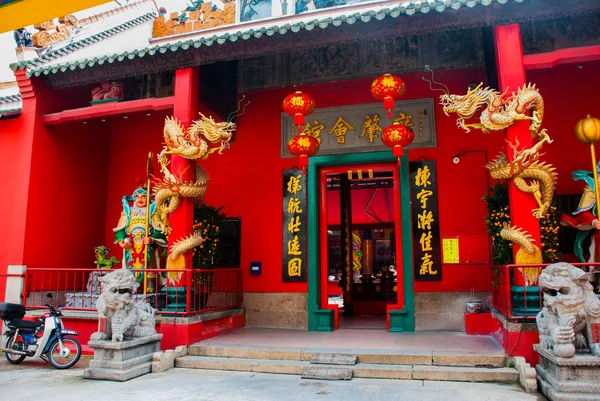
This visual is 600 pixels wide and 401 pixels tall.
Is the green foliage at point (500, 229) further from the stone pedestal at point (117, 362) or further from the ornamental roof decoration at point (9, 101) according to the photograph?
the ornamental roof decoration at point (9, 101)

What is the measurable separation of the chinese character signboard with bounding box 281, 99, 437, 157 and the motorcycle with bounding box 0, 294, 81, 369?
4.54 metres

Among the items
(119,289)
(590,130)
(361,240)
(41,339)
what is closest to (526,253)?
(590,130)

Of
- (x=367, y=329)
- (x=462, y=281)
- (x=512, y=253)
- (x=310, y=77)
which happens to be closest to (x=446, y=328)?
(x=462, y=281)

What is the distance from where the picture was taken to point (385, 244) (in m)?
14.5

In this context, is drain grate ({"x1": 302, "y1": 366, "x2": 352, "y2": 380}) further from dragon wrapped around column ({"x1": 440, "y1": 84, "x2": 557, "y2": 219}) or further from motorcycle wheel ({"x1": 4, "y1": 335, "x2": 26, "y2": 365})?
motorcycle wheel ({"x1": 4, "y1": 335, "x2": 26, "y2": 365})

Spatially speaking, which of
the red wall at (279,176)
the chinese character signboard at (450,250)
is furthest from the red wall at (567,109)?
the chinese character signboard at (450,250)

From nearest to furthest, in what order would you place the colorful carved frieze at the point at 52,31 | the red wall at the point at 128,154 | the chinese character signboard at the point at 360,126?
the chinese character signboard at the point at 360,126, the red wall at the point at 128,154, the colorful carved frieze at the point at 52,31

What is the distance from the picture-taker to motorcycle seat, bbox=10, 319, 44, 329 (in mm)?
6523

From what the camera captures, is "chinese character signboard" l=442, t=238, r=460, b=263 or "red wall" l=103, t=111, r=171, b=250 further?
"red wall" l=103, t=111, r=171, b=250

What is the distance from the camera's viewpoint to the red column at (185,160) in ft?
23.0

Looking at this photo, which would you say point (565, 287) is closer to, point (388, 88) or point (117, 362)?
point (388, 88)

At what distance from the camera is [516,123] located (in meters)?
5.91

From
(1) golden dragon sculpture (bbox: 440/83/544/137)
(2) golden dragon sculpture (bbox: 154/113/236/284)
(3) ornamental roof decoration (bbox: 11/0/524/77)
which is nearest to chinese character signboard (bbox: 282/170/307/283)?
(2) golden dragon sculpture (bbox: 154/113/236/284)

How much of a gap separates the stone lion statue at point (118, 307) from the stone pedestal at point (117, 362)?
105mm
